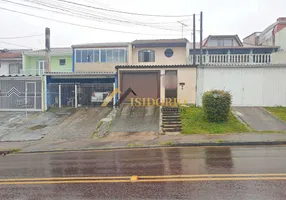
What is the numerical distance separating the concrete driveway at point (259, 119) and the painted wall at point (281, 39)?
1279 centimetres

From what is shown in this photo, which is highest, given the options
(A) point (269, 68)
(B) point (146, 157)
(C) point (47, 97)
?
(A) point (269, 68)

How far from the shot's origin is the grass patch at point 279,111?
17.0 metres

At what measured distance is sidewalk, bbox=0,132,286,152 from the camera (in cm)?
1168

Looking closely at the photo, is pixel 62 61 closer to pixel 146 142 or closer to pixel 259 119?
pixel 146 142

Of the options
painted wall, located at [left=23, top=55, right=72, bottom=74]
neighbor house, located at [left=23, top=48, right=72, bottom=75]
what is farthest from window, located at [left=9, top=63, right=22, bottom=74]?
neighbor house, located at [left=23, top=48, right=72, bottom=75]

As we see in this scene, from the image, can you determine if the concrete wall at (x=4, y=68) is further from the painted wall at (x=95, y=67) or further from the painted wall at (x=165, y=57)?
the painted wall at (x=165, y=57)

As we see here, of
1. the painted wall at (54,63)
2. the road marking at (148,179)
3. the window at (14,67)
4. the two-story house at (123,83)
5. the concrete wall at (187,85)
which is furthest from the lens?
the window at (14,67)

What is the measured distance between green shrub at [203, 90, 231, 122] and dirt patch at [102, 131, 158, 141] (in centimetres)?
347

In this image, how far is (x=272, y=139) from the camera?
11883 millimetres

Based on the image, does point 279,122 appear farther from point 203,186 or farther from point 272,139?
point 203,186

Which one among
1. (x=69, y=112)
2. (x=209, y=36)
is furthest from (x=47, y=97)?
(x=209, y=36)

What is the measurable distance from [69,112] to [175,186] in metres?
16.1

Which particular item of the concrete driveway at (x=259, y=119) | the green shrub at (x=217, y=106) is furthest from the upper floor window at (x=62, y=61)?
the green shrub at (x=217, y=106)

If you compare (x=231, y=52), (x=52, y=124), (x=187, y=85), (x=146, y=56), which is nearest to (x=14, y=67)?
(x=146, y=56)
